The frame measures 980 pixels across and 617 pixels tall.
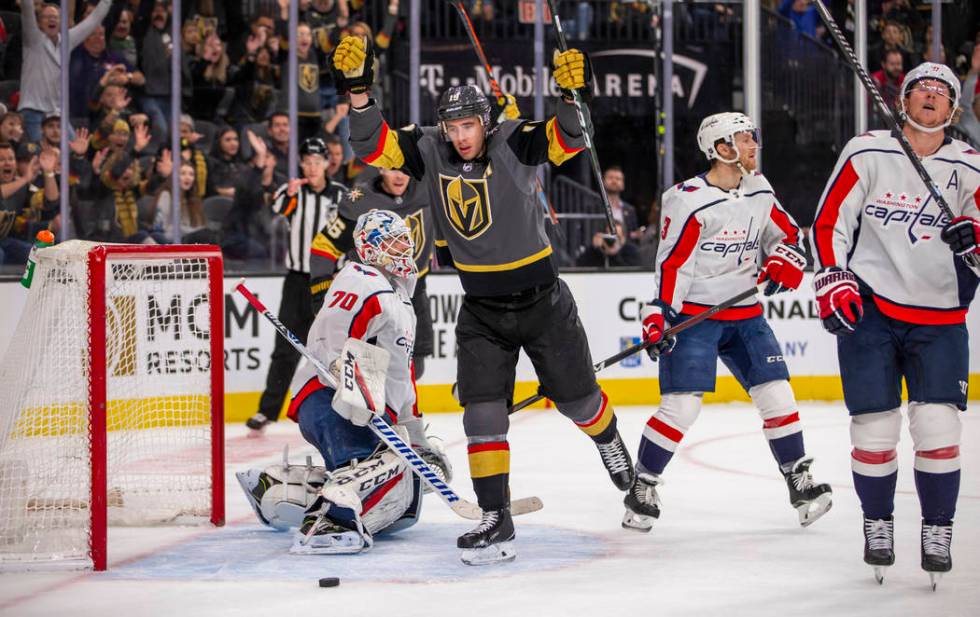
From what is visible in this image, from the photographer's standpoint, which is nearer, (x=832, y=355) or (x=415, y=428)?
(x=415, y=428)

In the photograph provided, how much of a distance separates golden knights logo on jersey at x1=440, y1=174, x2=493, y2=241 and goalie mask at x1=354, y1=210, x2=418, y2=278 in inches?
9.2

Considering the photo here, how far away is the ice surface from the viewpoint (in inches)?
109

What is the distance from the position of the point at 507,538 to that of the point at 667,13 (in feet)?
14.3

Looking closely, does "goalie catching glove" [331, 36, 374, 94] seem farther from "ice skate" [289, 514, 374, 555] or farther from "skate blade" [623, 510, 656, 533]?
"skate blade" [623, 510, 656, 533]

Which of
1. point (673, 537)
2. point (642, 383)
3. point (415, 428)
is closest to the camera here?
point (673, 537)

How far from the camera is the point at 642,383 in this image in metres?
6.65

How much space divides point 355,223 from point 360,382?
1902 millimetres

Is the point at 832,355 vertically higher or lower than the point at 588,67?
lower

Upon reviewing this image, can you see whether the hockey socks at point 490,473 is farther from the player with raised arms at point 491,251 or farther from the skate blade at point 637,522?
the skate blade at point 637,522

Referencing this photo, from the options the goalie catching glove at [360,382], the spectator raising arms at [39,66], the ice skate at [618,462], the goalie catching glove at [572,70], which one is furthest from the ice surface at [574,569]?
the spectator raising arms at [39,66]

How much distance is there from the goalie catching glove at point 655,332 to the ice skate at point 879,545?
0.85 meters

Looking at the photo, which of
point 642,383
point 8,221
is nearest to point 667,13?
point 642,383

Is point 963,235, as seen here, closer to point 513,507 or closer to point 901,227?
point 901,227

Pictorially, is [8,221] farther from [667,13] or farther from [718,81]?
[718,81]
